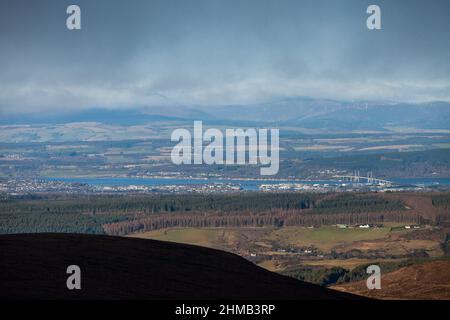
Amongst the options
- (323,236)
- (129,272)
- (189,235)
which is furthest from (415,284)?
(189,235)

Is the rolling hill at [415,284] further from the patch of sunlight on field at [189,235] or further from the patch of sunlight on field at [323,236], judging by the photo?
the patch of sunlight on field at [189,235]

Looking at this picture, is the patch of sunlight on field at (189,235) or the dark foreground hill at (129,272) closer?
the dark foreground hill at (129,272)

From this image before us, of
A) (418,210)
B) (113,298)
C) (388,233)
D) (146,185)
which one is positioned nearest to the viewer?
(113,298)

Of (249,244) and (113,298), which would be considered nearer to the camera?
(113,298)

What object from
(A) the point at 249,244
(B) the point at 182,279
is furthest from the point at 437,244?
(B) the point at 182,279

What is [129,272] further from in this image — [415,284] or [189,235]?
[189,235]

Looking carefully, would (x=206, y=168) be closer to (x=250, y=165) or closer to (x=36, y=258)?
(x=250, y=165)

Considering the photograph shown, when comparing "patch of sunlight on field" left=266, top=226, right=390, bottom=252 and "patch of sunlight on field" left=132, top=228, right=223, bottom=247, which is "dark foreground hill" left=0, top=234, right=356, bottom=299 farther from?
"patch of sunlight on field" left=266, top=226, right=390, bottom=252

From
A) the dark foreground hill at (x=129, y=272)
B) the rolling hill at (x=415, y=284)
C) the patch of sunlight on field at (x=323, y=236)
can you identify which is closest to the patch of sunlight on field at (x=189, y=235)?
the patch of sunlight on field at (x=323, y=236)
